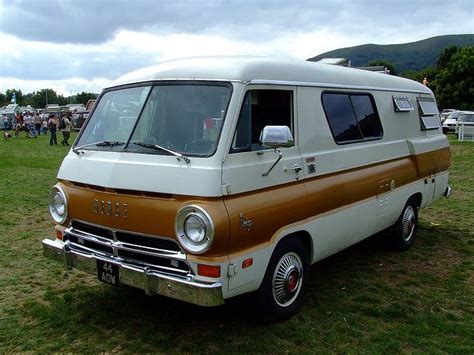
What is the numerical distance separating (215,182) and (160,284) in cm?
90

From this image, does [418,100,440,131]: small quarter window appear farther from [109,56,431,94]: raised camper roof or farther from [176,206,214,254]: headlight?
[176,206,214,254]: headlight

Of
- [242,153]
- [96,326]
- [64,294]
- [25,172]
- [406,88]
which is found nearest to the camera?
[242,153]

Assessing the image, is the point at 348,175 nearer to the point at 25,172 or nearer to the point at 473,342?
the point at 473,342

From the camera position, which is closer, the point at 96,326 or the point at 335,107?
the point at 96,326

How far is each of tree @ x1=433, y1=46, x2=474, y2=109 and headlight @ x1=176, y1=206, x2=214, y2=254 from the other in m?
57.8

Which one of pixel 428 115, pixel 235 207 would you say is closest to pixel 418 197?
pixel 428 115

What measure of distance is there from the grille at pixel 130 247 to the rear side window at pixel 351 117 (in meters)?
2.24

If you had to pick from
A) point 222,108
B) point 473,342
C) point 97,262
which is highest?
point 222,108

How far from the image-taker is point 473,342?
4.30m

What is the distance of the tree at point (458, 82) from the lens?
2184 inches

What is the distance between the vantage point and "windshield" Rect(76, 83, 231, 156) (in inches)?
165

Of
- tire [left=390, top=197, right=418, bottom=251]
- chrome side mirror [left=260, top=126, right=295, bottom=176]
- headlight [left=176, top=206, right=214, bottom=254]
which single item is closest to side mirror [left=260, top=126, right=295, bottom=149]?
chrome side mirror [left=260, top=126, right=295, bottom=176]

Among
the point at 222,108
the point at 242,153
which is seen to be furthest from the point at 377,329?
the point at 222,108

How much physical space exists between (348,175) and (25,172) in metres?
11.4
